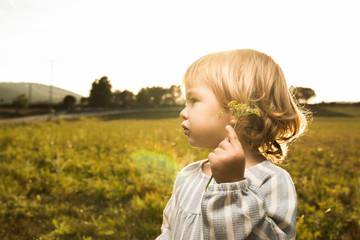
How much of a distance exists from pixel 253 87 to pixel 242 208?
61 centimetres

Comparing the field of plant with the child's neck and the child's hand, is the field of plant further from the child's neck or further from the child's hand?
the child's hand

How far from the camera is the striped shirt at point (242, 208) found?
40.4 inches

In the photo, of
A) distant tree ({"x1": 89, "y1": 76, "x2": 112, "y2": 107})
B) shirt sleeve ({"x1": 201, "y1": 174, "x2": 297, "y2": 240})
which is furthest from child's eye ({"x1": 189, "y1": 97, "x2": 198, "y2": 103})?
distant tree ({"x1": 89, "y1": 76, "x2": 112, "y2": 107})

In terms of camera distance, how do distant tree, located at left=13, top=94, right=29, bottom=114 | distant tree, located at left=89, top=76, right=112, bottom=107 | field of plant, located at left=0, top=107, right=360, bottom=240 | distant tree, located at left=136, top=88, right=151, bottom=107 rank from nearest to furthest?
field of plant, located at left=0, top=107, right=360, bottom=240, distant tree, located at left=136, top=88, right=151, bottom=107, distant tree, located at left=89, top=76, right=112, bottom=107, distant tree, located at left=13, top=94, right=29, bottom=114

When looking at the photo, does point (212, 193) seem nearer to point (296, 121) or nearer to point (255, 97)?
point (255, 97)

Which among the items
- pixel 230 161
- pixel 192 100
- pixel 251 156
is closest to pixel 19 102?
pixel 192 100

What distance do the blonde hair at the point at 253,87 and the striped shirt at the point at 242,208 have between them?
7.4 inches

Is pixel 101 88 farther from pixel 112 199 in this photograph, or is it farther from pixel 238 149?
pixel 238 149

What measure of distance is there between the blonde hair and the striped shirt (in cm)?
19

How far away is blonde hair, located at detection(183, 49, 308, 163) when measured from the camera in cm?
134

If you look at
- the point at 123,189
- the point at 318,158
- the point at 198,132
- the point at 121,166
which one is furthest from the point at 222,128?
the point at 318,158

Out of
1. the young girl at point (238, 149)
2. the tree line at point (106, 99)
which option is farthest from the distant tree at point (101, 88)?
the young girl at point (238, 149)

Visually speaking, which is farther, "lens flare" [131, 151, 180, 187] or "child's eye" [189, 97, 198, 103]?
"lens flare" [131, 151, 180, 187]

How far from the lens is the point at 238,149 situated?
1.02m
